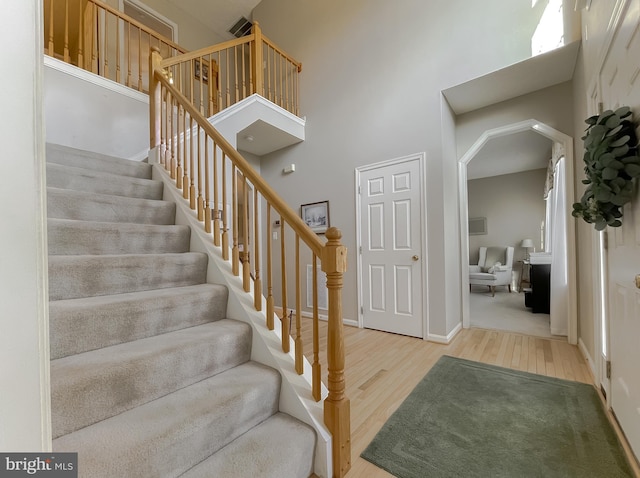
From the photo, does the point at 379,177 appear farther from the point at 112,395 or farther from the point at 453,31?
the point at 112,395

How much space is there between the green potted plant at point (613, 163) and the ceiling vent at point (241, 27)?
5.82 m

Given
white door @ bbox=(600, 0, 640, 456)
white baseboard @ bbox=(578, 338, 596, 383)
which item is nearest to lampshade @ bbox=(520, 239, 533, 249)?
white baseboard @ bbox=(578, 338, 596, 383)

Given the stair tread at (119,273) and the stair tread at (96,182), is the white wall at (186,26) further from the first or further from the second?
the stair tread at (119,273)

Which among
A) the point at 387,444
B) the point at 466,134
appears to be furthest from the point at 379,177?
the point at 387,444

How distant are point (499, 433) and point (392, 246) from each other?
77.7 inches

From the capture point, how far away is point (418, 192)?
9.98 ft

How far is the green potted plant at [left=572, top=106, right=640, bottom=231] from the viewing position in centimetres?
122

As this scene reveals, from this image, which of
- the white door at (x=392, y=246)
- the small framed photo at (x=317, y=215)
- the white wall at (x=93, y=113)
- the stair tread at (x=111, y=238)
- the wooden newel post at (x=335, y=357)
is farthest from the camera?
the small framed photo at (x=317, y=215)

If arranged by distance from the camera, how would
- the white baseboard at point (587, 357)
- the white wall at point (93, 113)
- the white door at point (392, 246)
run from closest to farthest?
the white baseboard at point (587, 357) < the white wall at point (93, 113) < the white door at point (392, 246)

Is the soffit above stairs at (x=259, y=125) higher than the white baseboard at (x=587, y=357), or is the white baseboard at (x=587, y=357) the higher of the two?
the soffit above stairs at (x=259, y=125)

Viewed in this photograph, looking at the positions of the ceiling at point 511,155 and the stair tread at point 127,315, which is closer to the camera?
the stair tread at point 127,315

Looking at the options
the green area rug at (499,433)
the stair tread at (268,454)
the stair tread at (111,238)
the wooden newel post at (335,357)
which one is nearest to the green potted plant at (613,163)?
the green area rug at (499,433)

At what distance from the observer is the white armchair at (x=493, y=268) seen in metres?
5.39

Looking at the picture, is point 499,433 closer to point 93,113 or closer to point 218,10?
point 93,113
